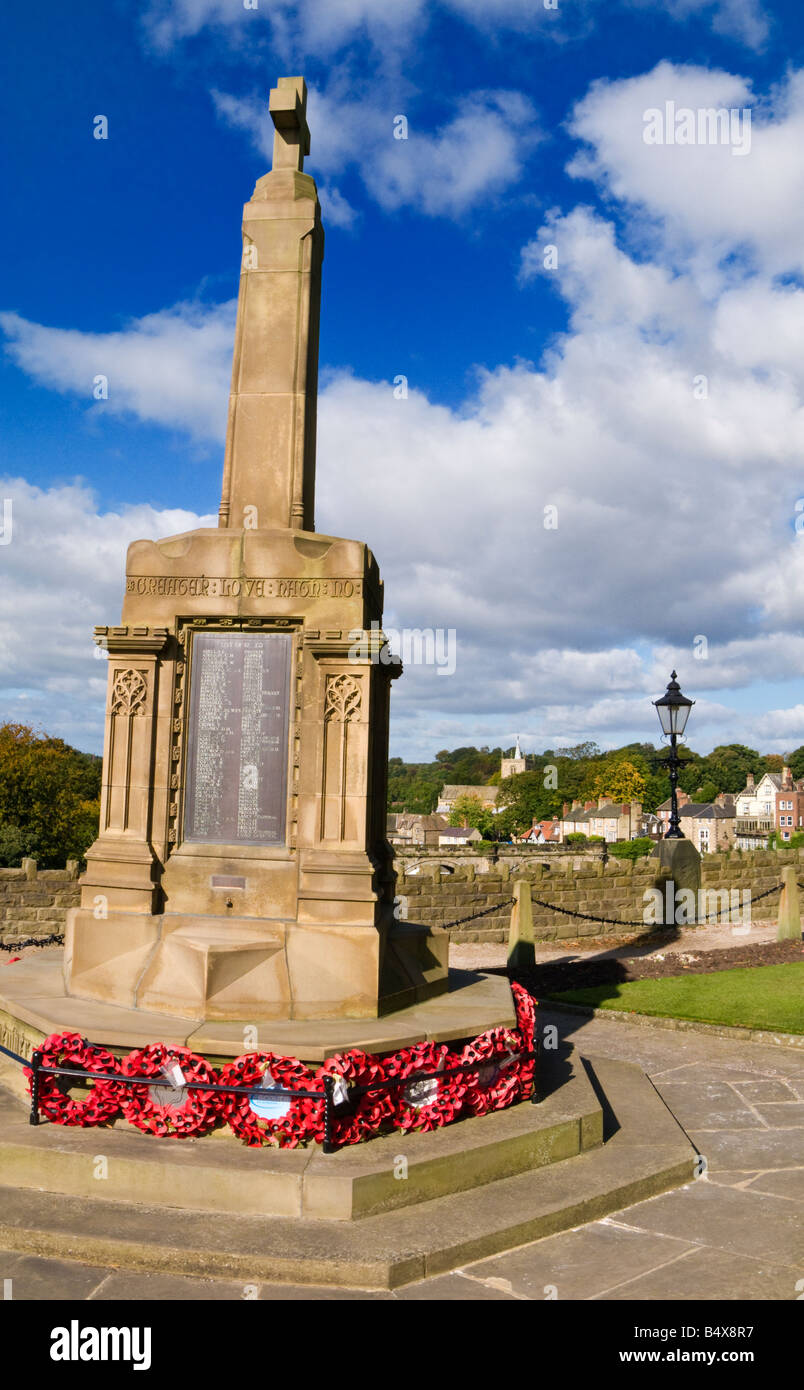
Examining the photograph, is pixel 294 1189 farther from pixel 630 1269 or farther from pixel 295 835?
pixel 295 835

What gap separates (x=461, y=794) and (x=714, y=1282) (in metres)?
161

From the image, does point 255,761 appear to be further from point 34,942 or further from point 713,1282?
point 34,942

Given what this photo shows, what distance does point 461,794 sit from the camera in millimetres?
165125

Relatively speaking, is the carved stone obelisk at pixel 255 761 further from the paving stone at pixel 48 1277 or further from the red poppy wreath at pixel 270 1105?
the paving stone at pixel 48 1277

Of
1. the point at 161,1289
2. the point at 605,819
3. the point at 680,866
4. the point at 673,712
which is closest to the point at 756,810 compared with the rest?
the point at 605,819

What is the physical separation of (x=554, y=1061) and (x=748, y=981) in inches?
256

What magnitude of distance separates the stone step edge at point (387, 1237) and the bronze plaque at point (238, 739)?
9.45 ft

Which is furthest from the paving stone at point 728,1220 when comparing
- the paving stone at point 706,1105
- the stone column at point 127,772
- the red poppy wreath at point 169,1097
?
the stone column at point 127,772

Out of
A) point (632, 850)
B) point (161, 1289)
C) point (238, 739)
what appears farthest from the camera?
point (632, 850)

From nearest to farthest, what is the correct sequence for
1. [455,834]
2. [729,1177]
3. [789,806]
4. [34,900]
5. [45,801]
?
[729,1177], [34,900], [45,801], [789,806], [455,834]

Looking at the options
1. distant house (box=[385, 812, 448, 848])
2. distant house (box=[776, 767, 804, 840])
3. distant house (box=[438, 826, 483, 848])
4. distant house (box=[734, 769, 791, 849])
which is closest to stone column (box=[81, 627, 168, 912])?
distant house (box=[385, 812, 448, 848])

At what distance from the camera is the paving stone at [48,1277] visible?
14.0 feet
